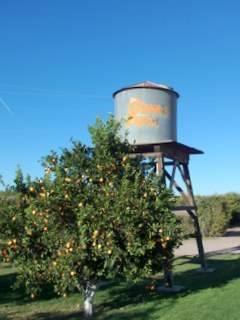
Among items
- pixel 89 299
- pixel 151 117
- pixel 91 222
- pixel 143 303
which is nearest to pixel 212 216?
pixel 151 117

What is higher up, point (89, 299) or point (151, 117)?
point (151, 117)

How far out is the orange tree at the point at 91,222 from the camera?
6.84 meters

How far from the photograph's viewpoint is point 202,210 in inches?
1045

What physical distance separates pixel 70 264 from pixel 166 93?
5364 mm

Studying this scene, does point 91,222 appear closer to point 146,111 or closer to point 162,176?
point 162,176

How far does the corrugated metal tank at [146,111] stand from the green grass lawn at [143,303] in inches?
Result: 127

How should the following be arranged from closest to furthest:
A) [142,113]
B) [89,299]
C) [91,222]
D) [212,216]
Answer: [91,222] < [89,299] < [142,113] < [212,216]

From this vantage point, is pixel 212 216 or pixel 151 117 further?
pixel 212 216

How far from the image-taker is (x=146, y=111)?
35.1ft

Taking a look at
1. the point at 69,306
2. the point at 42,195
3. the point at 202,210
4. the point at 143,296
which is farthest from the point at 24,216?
the point at 202,210

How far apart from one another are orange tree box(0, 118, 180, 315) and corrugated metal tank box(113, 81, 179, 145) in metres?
2.89

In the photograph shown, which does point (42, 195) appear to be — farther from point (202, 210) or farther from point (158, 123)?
point (202, 210)

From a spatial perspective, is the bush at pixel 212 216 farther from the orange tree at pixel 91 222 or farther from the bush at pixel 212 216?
the orange tree at pixel 91 222

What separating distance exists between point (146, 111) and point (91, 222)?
4.40 metres
